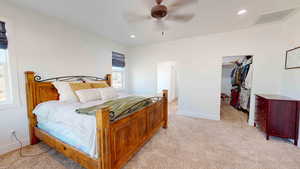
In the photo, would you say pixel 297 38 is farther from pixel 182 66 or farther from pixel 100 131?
pixel 100 131

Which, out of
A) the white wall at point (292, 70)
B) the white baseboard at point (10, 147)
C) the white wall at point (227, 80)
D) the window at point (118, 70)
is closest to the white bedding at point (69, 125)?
the white baseboard at point (10, 147)

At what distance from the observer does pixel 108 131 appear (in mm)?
1328

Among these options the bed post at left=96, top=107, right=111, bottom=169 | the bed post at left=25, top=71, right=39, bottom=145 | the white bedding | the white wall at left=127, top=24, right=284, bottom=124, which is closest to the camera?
the bed post at left=96, top=107, right=111, bottom=169

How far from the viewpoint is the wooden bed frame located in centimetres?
130

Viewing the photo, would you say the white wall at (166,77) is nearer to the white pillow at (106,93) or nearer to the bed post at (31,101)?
the white pillow at (106,93)

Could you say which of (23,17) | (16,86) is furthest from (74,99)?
(23,17)

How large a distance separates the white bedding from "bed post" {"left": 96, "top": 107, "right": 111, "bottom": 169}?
0.31 feet

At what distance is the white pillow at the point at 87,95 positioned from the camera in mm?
2353

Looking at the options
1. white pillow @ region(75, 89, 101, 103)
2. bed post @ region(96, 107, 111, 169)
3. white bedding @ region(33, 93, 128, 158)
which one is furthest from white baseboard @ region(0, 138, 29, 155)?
bed post @ region(96, 107, 111, 169)

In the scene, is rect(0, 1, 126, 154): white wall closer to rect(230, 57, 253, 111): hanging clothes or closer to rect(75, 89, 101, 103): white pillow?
rect(75, 89, 101, 103): white pillow

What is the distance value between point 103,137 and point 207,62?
3465 mm

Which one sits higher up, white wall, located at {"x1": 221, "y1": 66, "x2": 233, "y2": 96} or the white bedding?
white wall, located at {"x1": 221, "y1": 66, "x2": 233, "y2": 96}

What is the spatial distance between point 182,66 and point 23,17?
154 inches

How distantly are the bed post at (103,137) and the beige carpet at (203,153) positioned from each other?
50 cm
